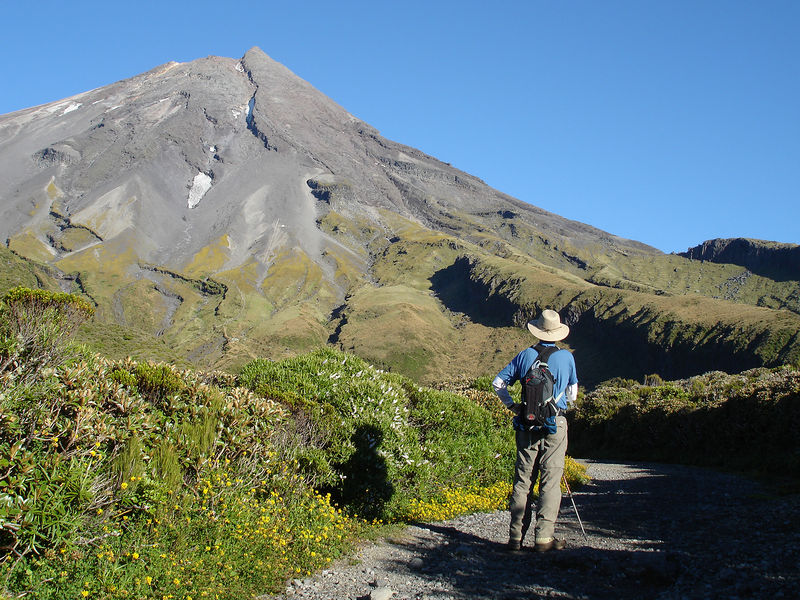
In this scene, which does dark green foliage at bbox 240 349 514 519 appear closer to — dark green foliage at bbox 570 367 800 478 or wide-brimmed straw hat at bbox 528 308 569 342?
wide-brimmed straw hat at bbox 528 308 569 342

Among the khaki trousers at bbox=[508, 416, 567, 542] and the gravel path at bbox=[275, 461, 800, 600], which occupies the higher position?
the khaki trousers at bbox=[508, 416, 567, 542]

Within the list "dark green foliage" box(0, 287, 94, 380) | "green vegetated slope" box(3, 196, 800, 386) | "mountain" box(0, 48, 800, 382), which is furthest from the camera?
"mountain" box(0, 48, 800, 382)

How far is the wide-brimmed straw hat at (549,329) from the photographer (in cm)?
651

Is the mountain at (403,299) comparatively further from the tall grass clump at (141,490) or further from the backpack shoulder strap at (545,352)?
the backpack shoulder strap at (545,352)

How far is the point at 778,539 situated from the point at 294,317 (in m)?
139

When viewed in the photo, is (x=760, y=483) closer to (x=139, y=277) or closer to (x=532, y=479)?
(x=532, y=479)

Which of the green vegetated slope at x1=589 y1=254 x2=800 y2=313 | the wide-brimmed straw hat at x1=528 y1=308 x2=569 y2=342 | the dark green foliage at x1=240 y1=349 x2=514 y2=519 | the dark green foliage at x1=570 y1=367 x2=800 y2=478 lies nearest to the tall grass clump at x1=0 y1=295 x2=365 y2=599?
the dark green foliage at x1=240 y1=349 x2=514 y2=519

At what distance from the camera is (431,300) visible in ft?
515

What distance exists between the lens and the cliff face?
131125 mm

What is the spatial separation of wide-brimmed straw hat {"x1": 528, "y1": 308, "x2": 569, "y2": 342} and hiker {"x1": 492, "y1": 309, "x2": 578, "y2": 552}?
10cm

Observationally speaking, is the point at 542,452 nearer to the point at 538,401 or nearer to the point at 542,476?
the point at 542,476

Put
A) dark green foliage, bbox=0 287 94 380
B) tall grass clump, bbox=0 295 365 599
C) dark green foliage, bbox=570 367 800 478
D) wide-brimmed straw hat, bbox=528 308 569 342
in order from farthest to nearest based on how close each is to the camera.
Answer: dark green foliage, bbox=570 367 800 478 < wide-brimmed straw hat, bbox=528 308 569 342 < dark green foliage, bbox=0 287 94 380 < tall grass clump, bbox=0 295 365 599

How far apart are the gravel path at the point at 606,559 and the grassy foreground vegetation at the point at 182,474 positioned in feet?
1.72

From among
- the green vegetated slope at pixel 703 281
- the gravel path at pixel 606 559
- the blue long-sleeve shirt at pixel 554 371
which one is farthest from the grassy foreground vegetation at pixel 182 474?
the green vegetated slope at pixel 703 281
